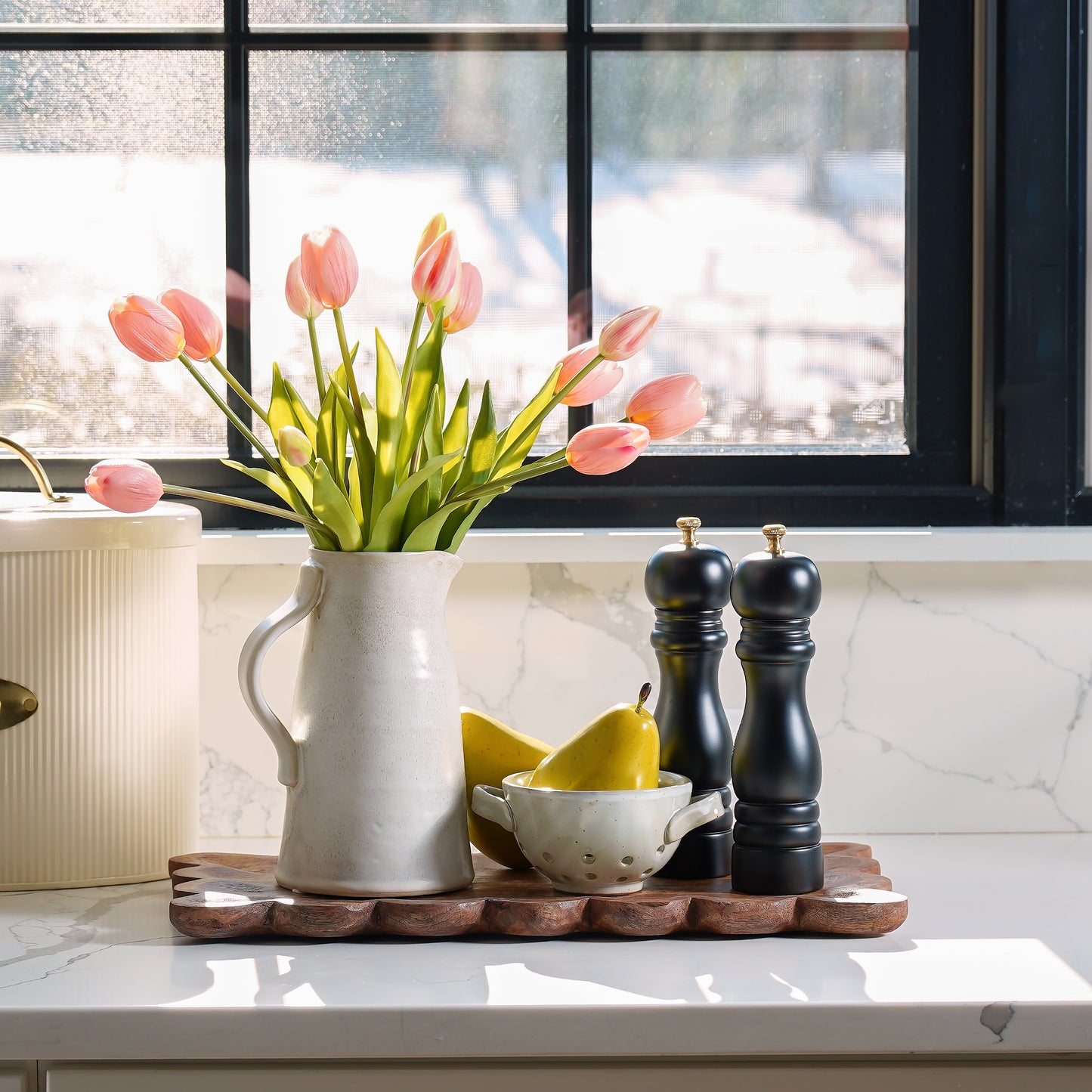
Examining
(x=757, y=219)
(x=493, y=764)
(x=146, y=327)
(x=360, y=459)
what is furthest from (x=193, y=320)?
(x=757, y=219)

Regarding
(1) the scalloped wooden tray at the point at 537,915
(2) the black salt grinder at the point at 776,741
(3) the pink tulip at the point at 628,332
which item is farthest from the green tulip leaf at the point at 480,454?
(1) the scalloped wooden tray at the point at 537,915

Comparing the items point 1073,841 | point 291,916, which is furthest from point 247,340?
point 1073,841

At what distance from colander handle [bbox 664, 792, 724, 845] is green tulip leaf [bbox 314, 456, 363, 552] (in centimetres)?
30

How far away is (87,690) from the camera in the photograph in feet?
3.09

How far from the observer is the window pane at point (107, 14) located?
1.21m

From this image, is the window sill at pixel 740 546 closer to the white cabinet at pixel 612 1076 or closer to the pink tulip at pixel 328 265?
the pink tulip at pixel 328 265

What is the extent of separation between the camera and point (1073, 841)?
3.65 feet

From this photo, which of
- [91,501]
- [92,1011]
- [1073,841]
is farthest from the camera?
[1073,841]

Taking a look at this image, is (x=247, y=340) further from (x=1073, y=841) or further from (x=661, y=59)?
(x=1073, y=841)

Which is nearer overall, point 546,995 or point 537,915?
point 546,995

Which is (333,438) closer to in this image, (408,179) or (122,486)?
(122,486)

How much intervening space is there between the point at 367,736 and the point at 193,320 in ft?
1.07

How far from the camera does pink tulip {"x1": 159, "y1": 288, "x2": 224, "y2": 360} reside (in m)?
0.85

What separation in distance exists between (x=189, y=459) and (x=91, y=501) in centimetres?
23
